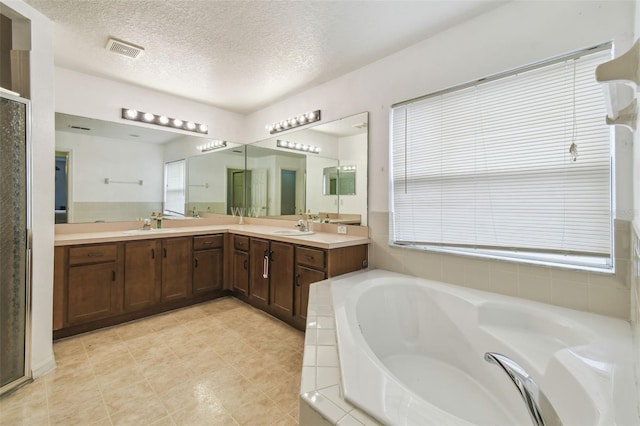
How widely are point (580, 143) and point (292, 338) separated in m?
2.39

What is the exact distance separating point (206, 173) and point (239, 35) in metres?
2.06

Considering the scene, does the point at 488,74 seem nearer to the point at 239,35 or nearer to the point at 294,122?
the point at 239,35

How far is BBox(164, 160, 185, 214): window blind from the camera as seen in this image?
340 centimetres

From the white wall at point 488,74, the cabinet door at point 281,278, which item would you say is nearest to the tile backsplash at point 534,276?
the white wall at point 488,74

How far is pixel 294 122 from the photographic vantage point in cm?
334

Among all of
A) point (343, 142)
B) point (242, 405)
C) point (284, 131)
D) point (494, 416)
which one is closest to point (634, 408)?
point (494, 416)

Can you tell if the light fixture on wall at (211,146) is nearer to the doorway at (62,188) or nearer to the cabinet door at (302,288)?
the doorway at (62,188)

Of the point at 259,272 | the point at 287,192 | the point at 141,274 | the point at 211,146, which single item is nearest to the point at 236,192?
the point at 211,146

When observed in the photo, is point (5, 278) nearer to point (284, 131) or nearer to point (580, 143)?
point (284, 131)

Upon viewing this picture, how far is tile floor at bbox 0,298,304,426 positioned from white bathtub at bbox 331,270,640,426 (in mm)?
681

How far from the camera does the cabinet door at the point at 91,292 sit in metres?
2.29

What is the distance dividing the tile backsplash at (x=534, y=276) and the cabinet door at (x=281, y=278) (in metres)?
0.85

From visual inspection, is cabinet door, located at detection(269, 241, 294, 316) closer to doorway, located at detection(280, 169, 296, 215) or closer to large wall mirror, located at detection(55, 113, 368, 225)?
large wall mirror, located at detection(55, 113, 368, 225)

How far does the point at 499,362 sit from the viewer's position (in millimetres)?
890
